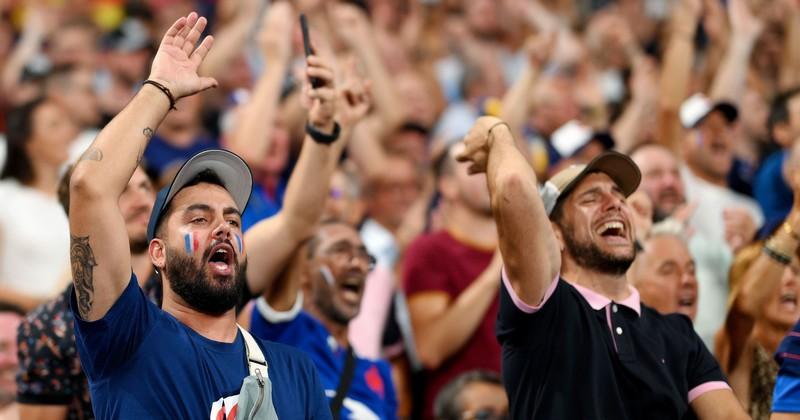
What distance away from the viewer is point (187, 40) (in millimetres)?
4105

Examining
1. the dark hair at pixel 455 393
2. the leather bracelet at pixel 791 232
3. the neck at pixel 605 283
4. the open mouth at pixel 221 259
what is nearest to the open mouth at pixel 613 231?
the neck at pixel 605 283

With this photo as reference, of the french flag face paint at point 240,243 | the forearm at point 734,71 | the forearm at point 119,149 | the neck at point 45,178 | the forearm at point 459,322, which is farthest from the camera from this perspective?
the forearm at point 734,71

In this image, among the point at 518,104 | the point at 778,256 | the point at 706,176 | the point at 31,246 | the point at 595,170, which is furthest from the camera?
the point at 706,176

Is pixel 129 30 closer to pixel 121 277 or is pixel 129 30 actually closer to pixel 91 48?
pixel 91 48

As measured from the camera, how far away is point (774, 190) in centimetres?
804

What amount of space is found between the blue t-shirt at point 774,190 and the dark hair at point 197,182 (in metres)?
4.44

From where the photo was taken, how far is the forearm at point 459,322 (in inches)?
260

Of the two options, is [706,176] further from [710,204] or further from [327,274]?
[327,274]

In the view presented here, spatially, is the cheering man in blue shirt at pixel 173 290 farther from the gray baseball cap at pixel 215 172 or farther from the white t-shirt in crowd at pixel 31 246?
the white t-shirt in crowd at pixel 31 246

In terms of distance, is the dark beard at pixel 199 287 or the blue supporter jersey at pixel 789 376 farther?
the blue supporter jersey at pixel 789 376

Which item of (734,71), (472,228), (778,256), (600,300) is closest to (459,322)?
(472,228)

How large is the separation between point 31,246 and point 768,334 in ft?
12.6

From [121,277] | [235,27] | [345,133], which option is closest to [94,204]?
[121,277]

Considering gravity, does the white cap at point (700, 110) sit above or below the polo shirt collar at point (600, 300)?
above
